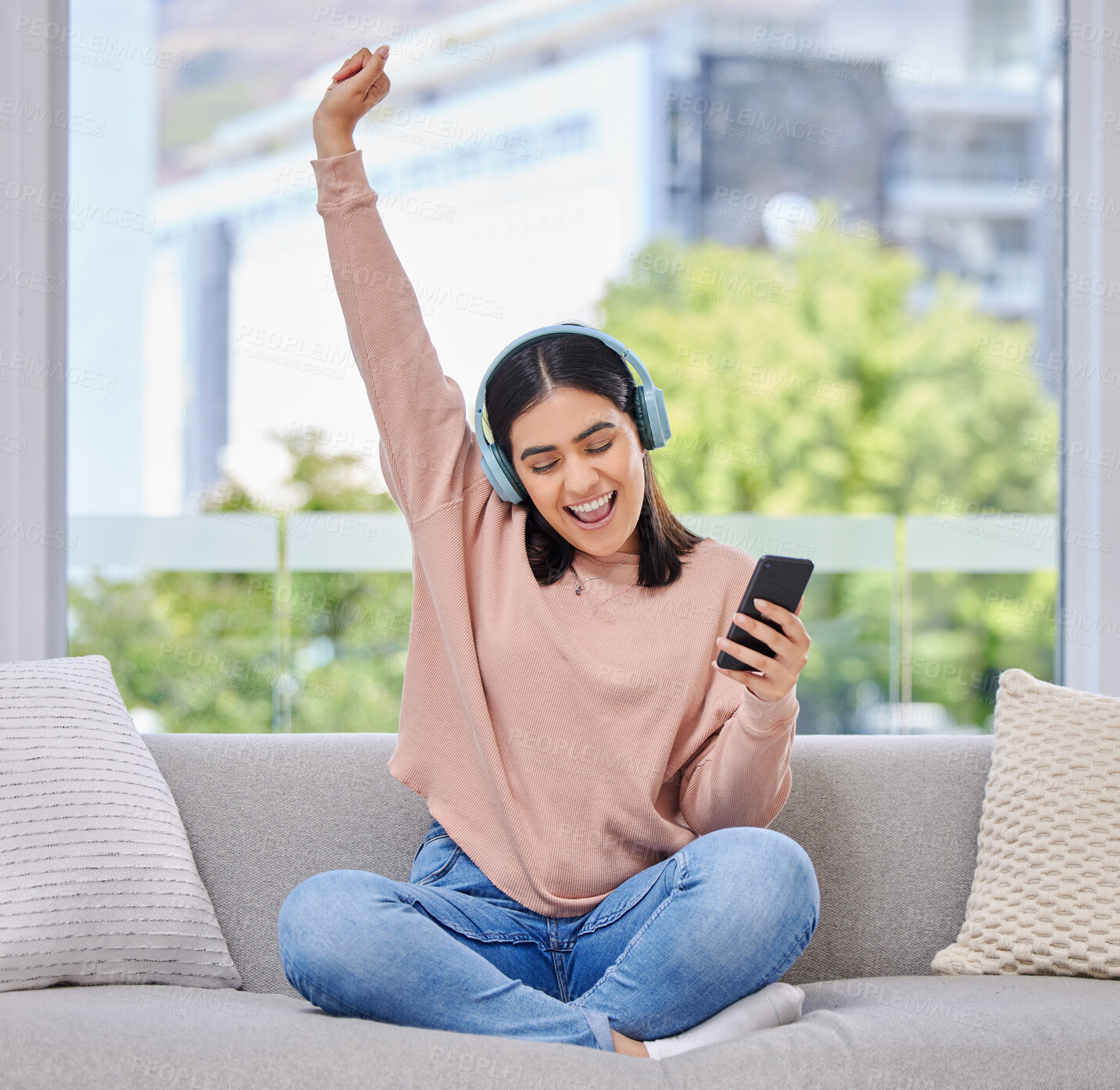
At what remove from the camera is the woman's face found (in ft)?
4.48

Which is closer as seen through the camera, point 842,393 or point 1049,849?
point 1049,849

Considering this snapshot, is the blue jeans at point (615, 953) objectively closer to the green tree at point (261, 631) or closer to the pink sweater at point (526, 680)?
the pink sweater at point (526, 680)

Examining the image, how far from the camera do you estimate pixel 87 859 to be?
1332 millimetres

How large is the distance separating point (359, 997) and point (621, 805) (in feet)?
1.25

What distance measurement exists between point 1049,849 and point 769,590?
1.91 ft

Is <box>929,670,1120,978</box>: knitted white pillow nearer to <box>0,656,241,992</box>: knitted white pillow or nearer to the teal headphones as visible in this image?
the teal headphones

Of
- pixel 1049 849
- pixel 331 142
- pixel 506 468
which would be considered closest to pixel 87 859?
pixel 506 468

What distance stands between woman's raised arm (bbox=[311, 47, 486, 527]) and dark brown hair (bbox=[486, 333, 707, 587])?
0.09 m

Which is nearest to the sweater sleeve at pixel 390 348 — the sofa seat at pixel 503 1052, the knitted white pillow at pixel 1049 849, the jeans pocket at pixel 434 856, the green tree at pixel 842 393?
the jeans pocket at pixel 434 856

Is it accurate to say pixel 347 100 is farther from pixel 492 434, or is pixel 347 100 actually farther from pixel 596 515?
pixel 596 515

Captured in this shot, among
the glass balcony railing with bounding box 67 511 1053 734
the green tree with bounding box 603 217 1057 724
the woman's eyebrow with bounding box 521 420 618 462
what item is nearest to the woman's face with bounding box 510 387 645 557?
the woman's eyebrow with bounding box 521 420 618 462

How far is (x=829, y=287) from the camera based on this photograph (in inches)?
177

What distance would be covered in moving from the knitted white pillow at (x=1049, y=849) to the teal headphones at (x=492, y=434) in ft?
2.21

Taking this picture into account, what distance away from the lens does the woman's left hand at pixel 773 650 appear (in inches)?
46.7
